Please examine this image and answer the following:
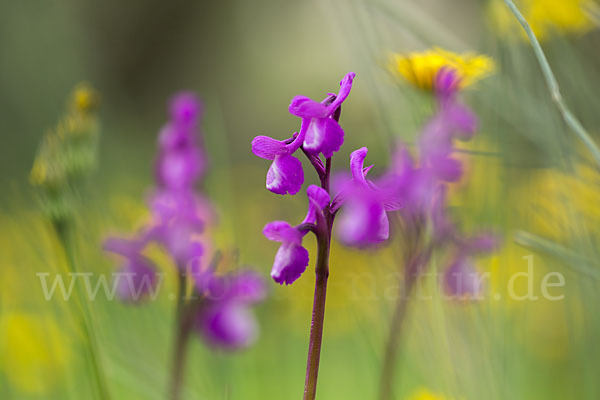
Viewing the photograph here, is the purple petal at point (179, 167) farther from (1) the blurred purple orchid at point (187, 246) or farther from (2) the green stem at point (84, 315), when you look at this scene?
(2) the green stem at point (84, 315)

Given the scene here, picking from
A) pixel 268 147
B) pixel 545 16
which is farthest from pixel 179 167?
pixel 545 16

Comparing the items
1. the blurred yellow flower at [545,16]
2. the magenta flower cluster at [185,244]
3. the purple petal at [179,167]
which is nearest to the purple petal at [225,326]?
the magenta flower cluster at [185,244]

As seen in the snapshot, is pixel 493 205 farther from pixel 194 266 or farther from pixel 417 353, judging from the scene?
pixel 194 266

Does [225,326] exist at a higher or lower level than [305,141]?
lower

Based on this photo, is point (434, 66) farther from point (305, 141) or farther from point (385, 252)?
point (385, 252)

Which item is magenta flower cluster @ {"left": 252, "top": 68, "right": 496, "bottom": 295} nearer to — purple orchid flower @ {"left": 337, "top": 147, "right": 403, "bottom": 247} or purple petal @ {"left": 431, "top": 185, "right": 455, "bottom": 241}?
purple orchid flower @ {"left": 337, "top": 147, "right": 403, "bottom": 247}

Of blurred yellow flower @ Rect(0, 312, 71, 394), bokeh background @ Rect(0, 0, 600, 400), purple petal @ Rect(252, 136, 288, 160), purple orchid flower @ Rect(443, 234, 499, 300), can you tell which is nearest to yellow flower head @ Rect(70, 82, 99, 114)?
bokeh background @ Rect(0, 0, 600, 400)

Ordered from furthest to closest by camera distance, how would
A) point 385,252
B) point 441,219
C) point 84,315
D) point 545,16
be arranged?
point 385,252 < point 545,16 < point 441,219 < point 84,315
